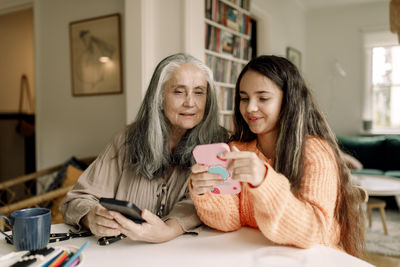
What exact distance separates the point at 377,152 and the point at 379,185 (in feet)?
5.83

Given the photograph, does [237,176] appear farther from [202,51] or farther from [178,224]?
[202,51]

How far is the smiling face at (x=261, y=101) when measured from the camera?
1.19m

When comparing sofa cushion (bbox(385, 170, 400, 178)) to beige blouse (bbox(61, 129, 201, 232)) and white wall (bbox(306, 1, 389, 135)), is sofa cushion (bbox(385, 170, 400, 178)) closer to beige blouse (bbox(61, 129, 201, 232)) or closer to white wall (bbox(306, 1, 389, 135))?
white wall (bbox(306, 1, 389, 135))

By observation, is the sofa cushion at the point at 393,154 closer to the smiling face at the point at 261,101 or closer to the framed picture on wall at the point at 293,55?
the framed picture on wall at the point at 293,55

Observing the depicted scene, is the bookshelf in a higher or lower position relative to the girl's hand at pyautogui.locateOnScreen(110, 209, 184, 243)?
higher

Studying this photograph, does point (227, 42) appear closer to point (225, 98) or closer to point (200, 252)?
point (225, 98)

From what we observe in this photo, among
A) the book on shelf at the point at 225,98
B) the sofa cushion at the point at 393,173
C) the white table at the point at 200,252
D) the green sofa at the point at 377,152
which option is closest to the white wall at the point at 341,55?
the green sofa at the point at 377,152

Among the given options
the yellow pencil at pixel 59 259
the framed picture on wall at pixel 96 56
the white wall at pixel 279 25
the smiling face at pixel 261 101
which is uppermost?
the white wall at pixel 279 25

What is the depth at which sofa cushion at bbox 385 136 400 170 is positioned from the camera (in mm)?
4398

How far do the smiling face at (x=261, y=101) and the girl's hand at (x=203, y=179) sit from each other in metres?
0.34

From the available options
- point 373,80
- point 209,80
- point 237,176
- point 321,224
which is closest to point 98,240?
point 237,176

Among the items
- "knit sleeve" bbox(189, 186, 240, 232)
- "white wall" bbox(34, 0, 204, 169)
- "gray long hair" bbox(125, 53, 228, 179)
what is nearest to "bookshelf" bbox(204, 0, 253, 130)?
"white wall" bbox(34, 0, 204, 169)

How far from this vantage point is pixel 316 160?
3.51 ft

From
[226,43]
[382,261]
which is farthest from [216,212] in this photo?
[226,43]
